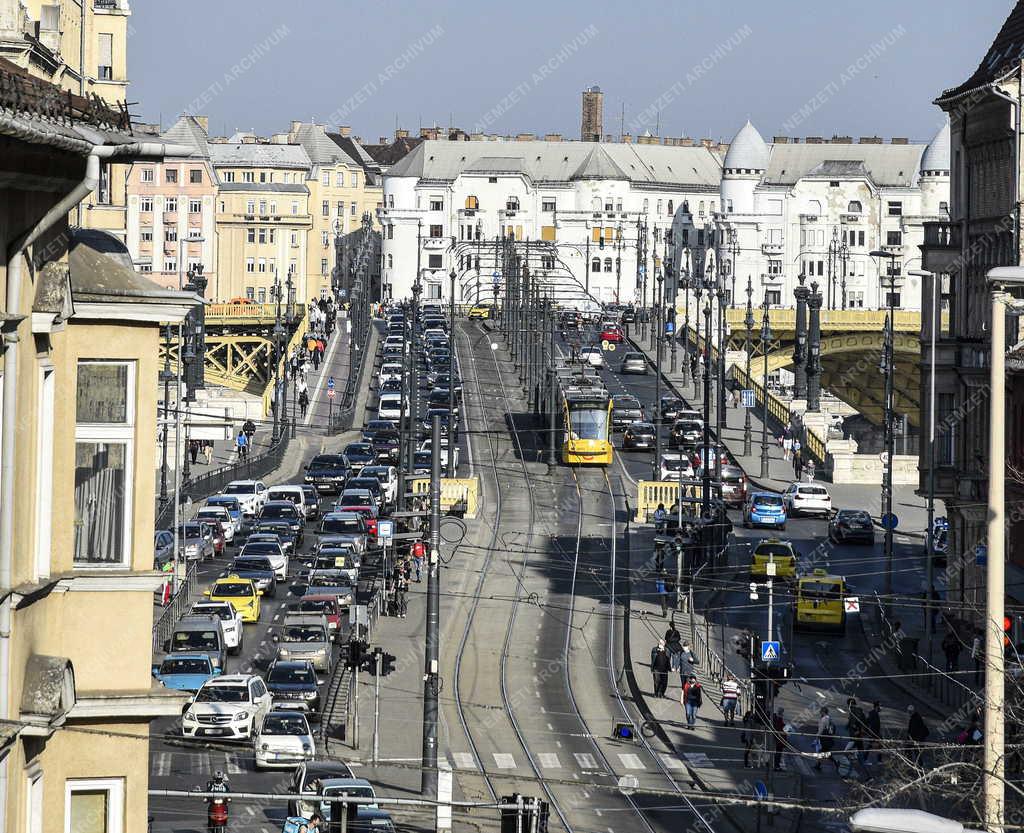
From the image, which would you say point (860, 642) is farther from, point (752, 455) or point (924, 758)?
point (752, 455)

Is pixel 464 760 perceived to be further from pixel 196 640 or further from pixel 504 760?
pixel 196 640

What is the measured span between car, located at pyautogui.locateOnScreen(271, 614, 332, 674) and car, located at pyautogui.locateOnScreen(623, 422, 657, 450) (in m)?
42.2

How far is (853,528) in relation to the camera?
2685 inches

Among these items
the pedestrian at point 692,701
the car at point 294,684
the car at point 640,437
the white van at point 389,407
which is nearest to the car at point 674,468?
the car at point 640,437

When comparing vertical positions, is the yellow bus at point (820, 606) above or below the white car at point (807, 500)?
below

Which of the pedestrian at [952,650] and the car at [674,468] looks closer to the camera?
the pedestrian at [952,650]

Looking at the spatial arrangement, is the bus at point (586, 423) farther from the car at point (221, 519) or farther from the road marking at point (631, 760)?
the road marking at point (631, 760)

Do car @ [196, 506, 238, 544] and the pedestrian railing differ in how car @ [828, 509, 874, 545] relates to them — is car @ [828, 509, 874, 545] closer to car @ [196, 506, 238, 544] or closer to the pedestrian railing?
car @ [196, 506, 238, 544]

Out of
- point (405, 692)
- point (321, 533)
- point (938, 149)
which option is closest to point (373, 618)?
point (405, 692)

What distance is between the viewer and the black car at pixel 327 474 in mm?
80438

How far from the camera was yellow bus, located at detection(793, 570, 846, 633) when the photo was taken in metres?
56.1

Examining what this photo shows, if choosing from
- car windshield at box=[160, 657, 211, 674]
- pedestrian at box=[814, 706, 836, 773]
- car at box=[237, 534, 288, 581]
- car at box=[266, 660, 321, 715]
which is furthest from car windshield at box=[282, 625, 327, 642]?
pedestrian at box=[814, 706, 836, 773]

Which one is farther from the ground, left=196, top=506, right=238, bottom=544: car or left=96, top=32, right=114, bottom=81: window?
left=96, top=32, right=114, bottom=81: window

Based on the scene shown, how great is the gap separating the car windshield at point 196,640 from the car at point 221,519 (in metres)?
19.4
